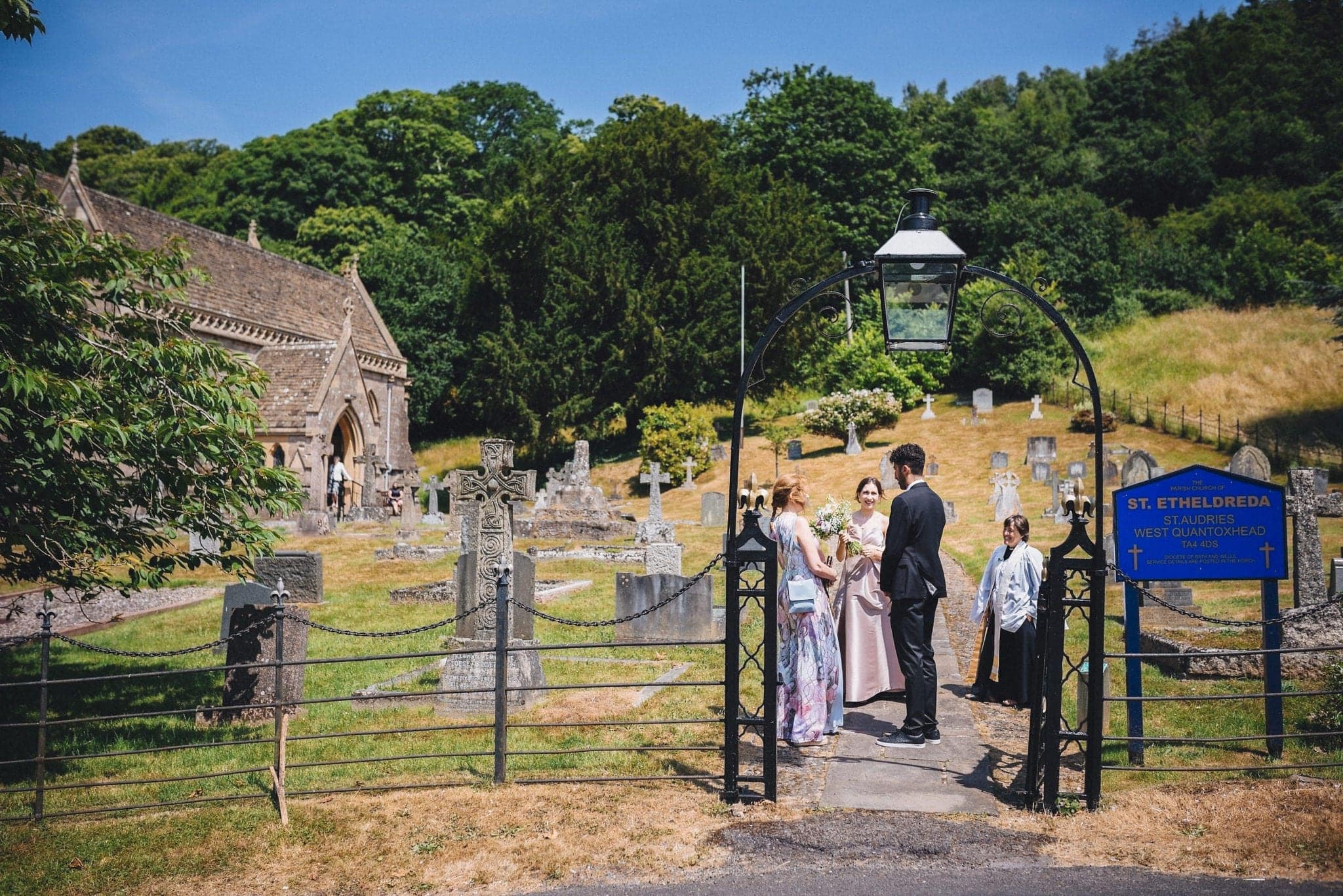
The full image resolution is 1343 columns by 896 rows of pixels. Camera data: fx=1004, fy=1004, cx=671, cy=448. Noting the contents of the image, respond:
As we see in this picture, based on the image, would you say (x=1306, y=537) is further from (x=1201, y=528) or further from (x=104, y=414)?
(x=104, y=414)

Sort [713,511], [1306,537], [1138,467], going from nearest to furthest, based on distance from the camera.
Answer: [1306,537] < [1138,467] < [713,511]

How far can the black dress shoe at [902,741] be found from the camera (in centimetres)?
761

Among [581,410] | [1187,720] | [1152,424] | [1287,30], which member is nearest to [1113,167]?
[1287,30]

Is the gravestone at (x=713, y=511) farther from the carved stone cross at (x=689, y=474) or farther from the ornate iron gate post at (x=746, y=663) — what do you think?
the ornate iron gate post at (x=746, y=663)

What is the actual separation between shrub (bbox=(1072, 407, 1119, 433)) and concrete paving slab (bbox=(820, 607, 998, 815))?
85.8ft

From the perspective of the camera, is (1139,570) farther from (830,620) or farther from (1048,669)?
(830,620)

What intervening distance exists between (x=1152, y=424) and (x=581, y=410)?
1991 cm

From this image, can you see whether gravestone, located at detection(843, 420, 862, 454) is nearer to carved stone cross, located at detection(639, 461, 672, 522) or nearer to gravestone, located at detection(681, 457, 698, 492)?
gravestone, located at detection(681, 457, 698, 492)

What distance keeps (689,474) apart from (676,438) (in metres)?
1.62

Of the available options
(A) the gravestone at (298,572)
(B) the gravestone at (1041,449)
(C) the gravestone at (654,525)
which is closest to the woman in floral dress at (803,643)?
(A) the gravestone at (298,572)

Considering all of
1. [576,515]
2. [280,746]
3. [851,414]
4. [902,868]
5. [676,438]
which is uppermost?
[851,414]

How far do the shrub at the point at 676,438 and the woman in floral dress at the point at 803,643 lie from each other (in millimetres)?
25326

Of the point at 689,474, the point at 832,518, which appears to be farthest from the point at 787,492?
the point at 689,474

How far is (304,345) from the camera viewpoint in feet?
114
